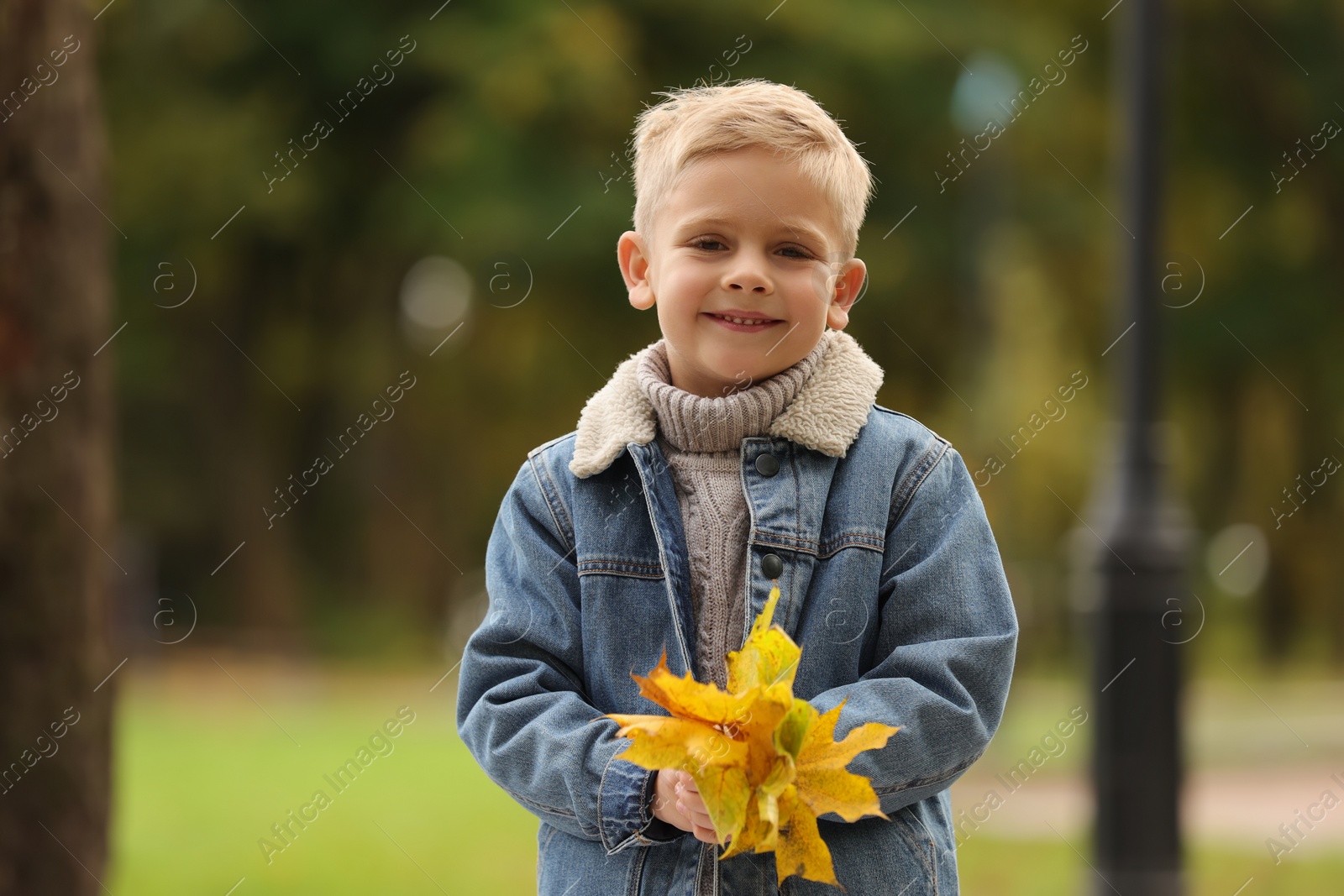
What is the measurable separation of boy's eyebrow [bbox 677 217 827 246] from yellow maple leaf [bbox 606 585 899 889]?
50 cm

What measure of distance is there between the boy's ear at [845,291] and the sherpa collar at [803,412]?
4cm

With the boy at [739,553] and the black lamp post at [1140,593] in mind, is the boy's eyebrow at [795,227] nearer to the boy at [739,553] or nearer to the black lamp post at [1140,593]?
the boy at [739,553]

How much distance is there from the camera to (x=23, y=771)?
13.4ft

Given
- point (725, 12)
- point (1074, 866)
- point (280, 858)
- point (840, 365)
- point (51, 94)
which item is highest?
point (725, 12)

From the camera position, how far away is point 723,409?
6.26ft

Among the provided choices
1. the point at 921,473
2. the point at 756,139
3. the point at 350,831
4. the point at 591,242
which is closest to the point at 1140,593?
the point at 921,473

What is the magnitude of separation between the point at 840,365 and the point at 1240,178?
14.4 m

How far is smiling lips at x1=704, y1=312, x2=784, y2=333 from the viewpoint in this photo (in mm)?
1882

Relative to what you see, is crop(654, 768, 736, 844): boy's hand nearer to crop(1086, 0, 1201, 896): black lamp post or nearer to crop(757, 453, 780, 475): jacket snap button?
crop(757, 453, 780, 475): jacket snap button

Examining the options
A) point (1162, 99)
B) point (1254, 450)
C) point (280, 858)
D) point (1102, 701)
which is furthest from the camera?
point (1254, 450)

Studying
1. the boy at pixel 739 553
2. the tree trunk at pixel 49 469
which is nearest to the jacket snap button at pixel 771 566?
the boy at pixel 739 553

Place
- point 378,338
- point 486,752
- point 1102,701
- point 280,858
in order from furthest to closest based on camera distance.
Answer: point 378,338
point 280,858
point 1102,701
point 486,752

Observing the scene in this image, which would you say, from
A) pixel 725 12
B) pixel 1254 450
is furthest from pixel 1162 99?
pixel 1254 450

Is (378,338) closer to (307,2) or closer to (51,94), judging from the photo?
(307,2)
